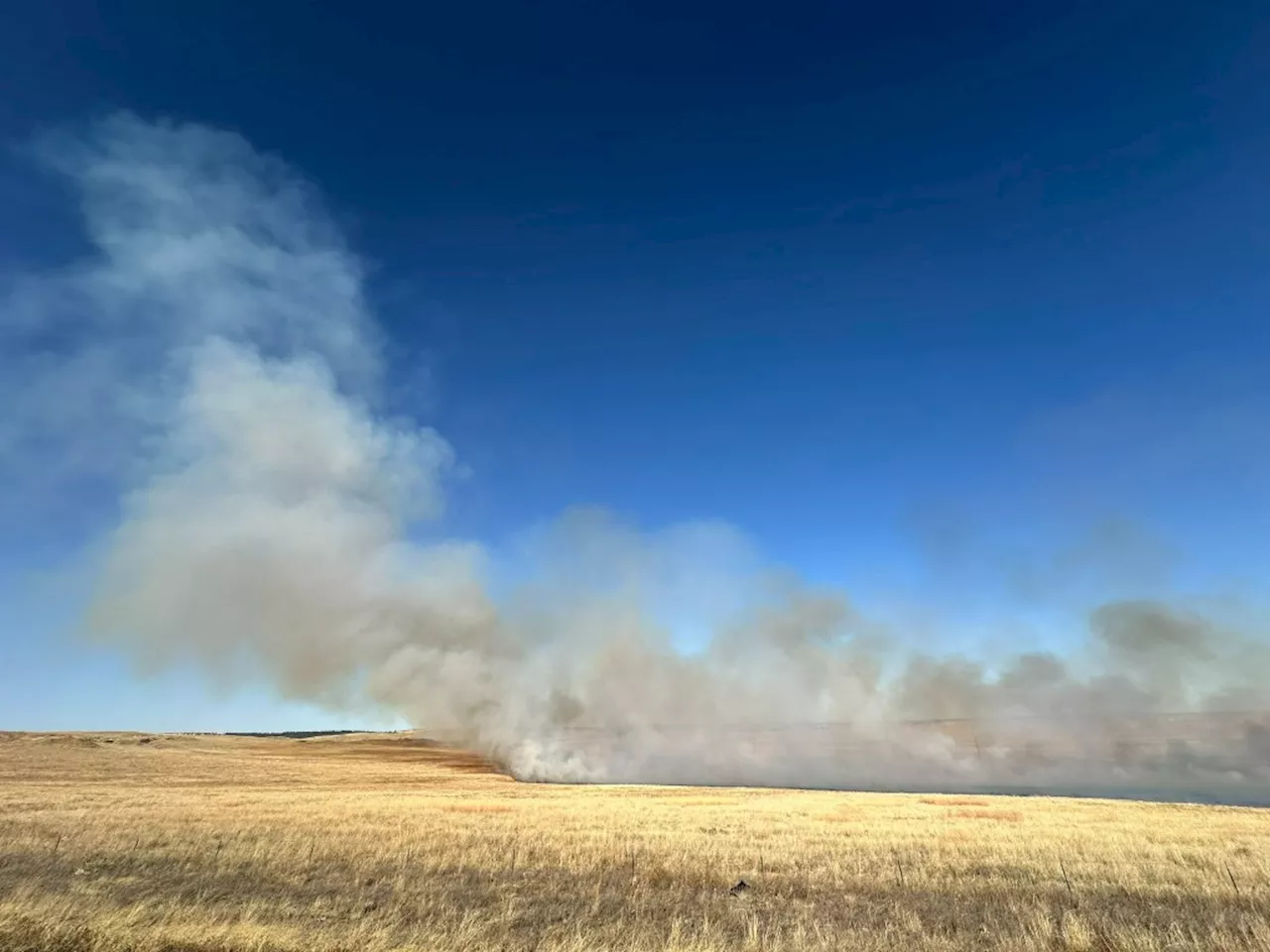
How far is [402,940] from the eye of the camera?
12.5 m

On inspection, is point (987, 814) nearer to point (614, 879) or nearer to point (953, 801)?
point (953, 801)

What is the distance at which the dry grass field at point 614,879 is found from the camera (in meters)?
13.3

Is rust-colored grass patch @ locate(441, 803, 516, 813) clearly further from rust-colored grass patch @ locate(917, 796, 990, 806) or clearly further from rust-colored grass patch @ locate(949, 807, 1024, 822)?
rust-colored grass patch @ locate(917, 796, 990, 806)

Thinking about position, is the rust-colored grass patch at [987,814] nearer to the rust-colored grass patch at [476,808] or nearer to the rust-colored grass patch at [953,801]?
the rust-colored grass patch at [953,801]

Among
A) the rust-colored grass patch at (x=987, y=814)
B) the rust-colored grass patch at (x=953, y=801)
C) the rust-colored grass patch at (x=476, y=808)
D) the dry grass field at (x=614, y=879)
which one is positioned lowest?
the dry grass field at (x=614, y=879)

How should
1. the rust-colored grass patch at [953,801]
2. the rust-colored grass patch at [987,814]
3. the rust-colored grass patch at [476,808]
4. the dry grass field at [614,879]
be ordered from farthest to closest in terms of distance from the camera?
the rust-colored grass patch at [953,801] → the rust-colored grass patch at [476,808] → the rust-colored grass patch at [987,814] → the dry grass field at [614,879]

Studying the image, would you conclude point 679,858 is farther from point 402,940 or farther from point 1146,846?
point 1146,846

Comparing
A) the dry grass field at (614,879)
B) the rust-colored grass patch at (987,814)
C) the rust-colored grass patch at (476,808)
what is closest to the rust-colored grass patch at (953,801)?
the rust-colored grass patch at (987,814)

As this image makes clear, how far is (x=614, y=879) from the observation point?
772 inches

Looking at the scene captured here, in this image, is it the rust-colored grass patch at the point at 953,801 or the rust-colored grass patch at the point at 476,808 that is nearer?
the rust-colored grass patch at the point at 476,808

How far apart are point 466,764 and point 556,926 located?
109m

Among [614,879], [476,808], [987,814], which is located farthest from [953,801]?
[614,879]

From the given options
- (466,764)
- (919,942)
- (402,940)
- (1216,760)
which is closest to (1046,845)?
(919,942)

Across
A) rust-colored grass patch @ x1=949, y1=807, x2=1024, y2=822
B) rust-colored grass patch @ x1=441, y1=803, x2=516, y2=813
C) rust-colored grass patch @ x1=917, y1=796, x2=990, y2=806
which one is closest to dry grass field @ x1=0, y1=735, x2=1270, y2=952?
rust-colored grass patch @ x1=949, y1=807, x2=1024, y2=822
